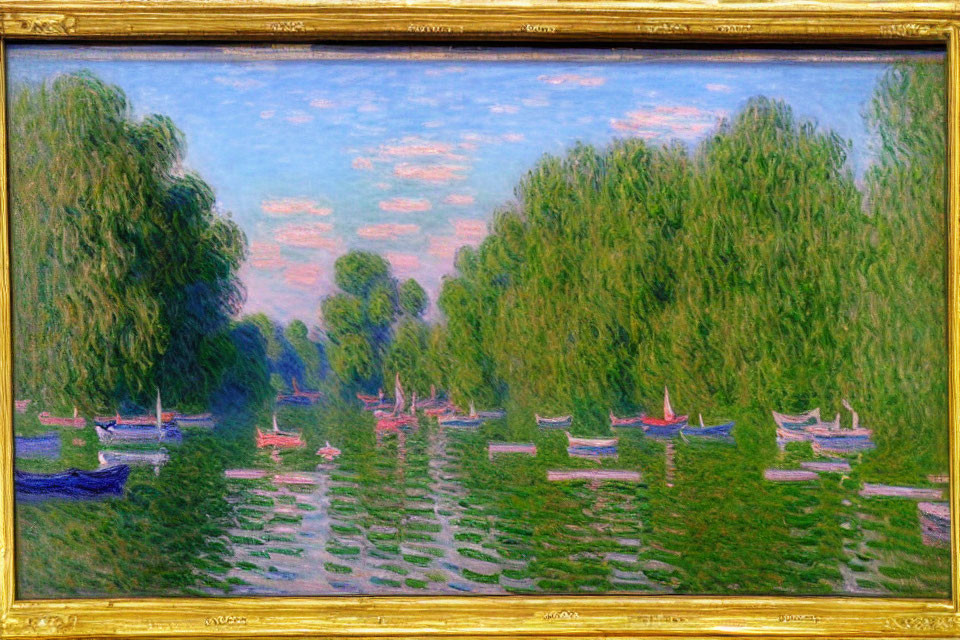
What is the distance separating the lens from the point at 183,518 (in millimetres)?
2574

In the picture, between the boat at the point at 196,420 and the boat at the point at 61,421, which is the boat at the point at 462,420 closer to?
the boat at the point at 196,420

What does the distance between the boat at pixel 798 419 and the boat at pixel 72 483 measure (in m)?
2.28

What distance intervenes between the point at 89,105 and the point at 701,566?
104 inches

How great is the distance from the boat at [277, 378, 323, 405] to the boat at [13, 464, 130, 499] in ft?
1.94

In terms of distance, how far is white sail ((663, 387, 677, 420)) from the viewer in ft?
8.45

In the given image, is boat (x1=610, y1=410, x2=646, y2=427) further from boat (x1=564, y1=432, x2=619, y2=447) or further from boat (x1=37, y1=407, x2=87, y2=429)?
boat (x1=37, y1=407, x2=87, y2=429)

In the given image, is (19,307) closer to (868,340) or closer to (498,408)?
(498,408)

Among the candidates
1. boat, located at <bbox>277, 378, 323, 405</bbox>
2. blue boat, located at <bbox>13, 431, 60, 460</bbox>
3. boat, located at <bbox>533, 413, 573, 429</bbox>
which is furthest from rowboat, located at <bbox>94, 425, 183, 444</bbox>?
boat, located at <bbox>533, 413, 573, 429</bbox>

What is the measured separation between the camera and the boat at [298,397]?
2566 mm

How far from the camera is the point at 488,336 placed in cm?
257

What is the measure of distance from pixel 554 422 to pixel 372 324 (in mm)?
721

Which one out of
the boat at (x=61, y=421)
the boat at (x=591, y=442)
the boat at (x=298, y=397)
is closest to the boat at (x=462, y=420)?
Result: the boat at (x=591, y=442)

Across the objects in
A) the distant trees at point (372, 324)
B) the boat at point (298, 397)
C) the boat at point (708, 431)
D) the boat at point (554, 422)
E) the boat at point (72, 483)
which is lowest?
the boat at point (72, 483)

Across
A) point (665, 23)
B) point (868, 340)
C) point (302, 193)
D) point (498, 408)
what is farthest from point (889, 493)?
point (302, 193)
